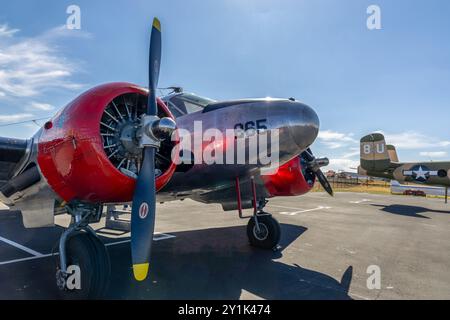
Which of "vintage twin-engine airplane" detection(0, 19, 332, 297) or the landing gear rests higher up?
"vintage twin-engine airplane" detection(0, 19, 332, 297)

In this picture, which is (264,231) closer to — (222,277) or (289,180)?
(289,180)

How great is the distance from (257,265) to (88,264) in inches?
136

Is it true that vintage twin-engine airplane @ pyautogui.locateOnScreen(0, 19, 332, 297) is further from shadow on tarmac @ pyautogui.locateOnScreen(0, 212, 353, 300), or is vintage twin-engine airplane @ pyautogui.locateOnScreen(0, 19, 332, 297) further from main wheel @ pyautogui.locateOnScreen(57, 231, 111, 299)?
shadow on tarmac @ pyautogui.locateOnScreen(0, 212, 353, 300)

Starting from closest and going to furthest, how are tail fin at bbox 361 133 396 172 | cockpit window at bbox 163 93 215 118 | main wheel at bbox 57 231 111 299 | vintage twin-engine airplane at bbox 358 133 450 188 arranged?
main wheel at bbox 57 231 111 299 → cockpit window at bbox 163 93 215 118 → vintage twin-engine airplane at bbox 358 133 450 188 → tail fin at bbox 361 133 396 172

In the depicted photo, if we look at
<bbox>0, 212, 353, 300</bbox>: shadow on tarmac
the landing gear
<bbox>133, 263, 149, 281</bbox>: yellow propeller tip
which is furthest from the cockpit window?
<bbox>133, 263, 149, 281</bbox>: yellow propeller tip

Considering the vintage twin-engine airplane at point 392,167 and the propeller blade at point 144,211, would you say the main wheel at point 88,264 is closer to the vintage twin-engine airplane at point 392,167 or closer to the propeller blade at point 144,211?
the propeller blade at point 144,211

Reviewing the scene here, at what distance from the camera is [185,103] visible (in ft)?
22.9

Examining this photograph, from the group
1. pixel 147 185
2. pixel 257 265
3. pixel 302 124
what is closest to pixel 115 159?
pixel 147 185

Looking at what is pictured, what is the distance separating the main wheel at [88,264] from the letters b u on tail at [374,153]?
27162mm

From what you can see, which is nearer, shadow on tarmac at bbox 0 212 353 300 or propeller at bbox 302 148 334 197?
shadow on tarmac at bbox 0 212 353 300

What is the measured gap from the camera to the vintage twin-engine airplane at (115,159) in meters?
4.35

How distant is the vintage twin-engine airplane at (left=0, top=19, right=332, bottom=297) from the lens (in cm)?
435

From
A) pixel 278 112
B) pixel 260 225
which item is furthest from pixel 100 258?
pixel 260 225

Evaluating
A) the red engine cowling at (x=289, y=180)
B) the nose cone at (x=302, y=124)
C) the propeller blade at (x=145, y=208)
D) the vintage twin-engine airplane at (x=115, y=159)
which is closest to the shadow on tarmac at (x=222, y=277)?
the propeller blade at (x=145, y=208)
